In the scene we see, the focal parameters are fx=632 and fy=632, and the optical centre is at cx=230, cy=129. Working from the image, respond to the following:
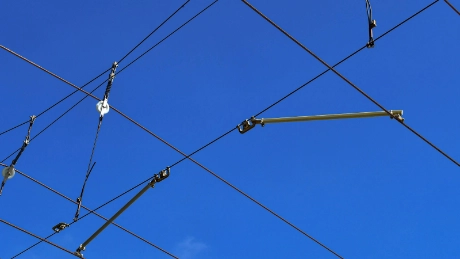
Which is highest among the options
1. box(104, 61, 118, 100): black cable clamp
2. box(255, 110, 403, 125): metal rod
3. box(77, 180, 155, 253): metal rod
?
box(104, 61, 118, 100): black cable clamp

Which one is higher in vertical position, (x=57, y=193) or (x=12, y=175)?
(x=12, y=175)

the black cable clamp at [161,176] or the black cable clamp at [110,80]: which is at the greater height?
the black cable clamp at [110,80]

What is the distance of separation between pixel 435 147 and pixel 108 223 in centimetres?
550

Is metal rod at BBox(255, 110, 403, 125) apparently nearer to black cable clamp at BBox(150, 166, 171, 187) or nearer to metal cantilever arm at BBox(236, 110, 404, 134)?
metal cantilever arm at BBox(236, 110, 404, 134)

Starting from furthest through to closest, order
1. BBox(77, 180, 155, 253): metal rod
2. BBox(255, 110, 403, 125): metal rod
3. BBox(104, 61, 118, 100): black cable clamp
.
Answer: BBox(104, 61, 118, 100): black cable clamp
BBox(77, 180, 155, 253): metal rod
BBox(255, 110, 403, 125): metal rod

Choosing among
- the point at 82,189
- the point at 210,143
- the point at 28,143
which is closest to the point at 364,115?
the point at 210,143

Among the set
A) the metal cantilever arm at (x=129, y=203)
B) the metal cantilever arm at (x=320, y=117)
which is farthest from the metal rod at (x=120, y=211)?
the metal cantilever arm at (x=320, y=117)

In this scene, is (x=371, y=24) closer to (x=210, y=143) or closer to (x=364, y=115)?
(x=364, y=115)

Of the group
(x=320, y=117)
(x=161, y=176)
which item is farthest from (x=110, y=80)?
(x=320, y=117)

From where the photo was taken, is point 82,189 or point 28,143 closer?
point 82,189

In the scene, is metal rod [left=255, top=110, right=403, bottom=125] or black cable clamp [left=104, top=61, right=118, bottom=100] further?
black cable clamp [left=104, top=61, right=118, bottom=100]

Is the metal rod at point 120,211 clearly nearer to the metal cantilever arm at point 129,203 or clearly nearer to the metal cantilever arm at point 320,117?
the metal cantilever arm at point 129,203

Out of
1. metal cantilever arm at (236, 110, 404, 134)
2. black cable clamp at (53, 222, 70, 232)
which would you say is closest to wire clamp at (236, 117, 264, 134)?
metal cantilever arm at (236, 110, 404, 134)

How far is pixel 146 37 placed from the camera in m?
12.6
